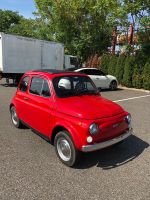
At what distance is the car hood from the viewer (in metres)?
4.76

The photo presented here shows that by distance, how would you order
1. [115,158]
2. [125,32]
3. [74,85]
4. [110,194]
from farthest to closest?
[125,32], [74,85], [115,158], [110,194]

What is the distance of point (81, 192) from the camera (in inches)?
157

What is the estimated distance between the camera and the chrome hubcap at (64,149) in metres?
4.88

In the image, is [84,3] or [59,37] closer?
[84,3]

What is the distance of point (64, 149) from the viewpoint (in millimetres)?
4961

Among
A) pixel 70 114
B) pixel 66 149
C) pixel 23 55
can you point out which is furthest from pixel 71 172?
pixel 23 55

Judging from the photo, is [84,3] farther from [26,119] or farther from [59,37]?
[26,119]

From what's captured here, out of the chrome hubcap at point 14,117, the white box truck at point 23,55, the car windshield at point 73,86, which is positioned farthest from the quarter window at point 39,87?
the white box truck at point 23,55

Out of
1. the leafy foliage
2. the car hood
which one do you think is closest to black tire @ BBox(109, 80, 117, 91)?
the leafy foliage

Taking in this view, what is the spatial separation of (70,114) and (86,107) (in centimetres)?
38

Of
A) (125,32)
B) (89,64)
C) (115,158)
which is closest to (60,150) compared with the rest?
(115,158)

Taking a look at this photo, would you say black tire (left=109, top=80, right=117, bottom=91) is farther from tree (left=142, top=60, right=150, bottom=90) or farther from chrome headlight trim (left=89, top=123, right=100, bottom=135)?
chrome headlight trim (left=89, top=123, right=100, bottom=135)

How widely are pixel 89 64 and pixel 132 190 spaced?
61.3 feet

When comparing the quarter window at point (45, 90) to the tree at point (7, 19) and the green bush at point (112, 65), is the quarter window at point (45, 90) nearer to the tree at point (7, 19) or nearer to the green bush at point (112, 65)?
the green bush at point (112, 65)
